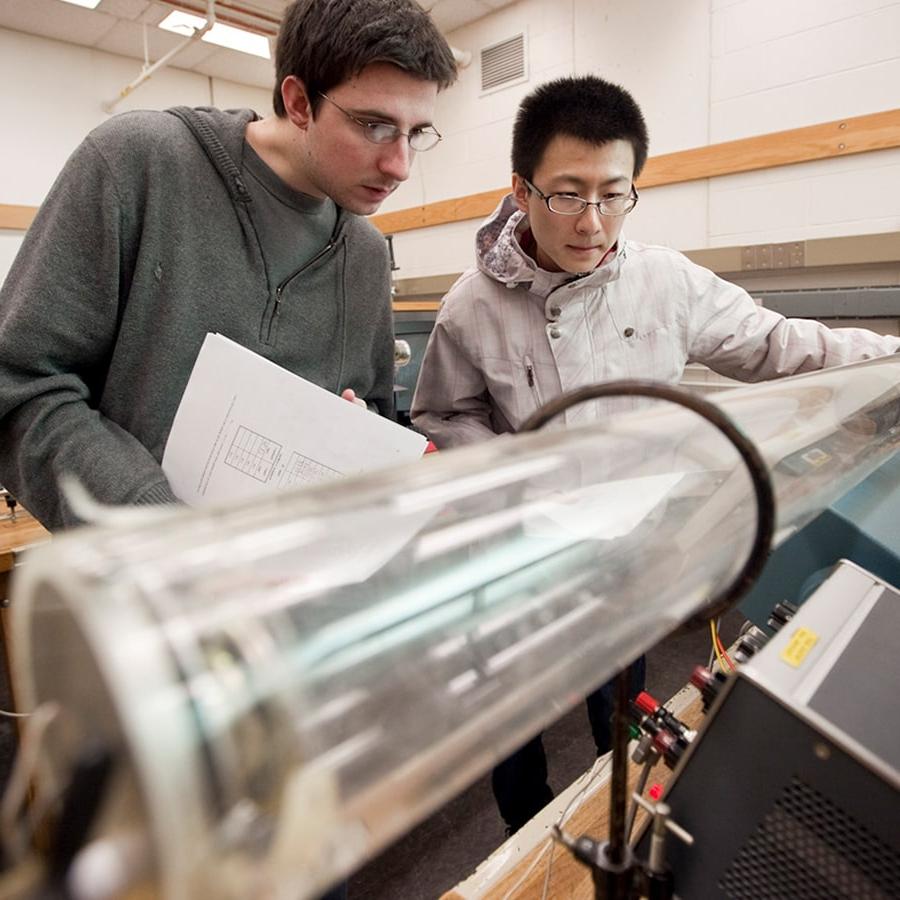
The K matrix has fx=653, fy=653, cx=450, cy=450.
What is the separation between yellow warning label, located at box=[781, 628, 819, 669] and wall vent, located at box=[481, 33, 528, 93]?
14.7ft

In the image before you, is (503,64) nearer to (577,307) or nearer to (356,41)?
(577,307)

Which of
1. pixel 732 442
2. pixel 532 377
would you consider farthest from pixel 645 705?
pixel 532 377

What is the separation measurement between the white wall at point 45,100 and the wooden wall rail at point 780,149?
3.75 metres

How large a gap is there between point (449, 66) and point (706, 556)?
35.4 inches

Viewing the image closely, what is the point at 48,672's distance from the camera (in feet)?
0.81

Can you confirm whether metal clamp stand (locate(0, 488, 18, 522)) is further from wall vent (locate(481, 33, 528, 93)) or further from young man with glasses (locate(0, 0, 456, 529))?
wall vent (locate(481, 33, 528, 93))

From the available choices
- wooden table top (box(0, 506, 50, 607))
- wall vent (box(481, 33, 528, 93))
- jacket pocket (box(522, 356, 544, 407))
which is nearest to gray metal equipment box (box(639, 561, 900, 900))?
jacket pocket (box(522, 356, 544, 407))

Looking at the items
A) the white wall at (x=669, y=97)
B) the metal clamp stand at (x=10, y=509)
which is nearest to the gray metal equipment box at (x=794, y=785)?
the metal clamp stand at (x=10, y=509)

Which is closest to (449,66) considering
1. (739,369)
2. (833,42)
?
(739,369)

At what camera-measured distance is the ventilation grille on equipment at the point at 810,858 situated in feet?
1.34

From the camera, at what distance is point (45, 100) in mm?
4449

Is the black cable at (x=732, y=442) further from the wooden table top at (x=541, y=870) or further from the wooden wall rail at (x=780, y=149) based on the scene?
the wooden wall rail at (x=780, y=149)

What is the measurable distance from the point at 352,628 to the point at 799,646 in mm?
371

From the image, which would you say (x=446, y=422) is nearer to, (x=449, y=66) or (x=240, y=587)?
(x=449, y=66)
